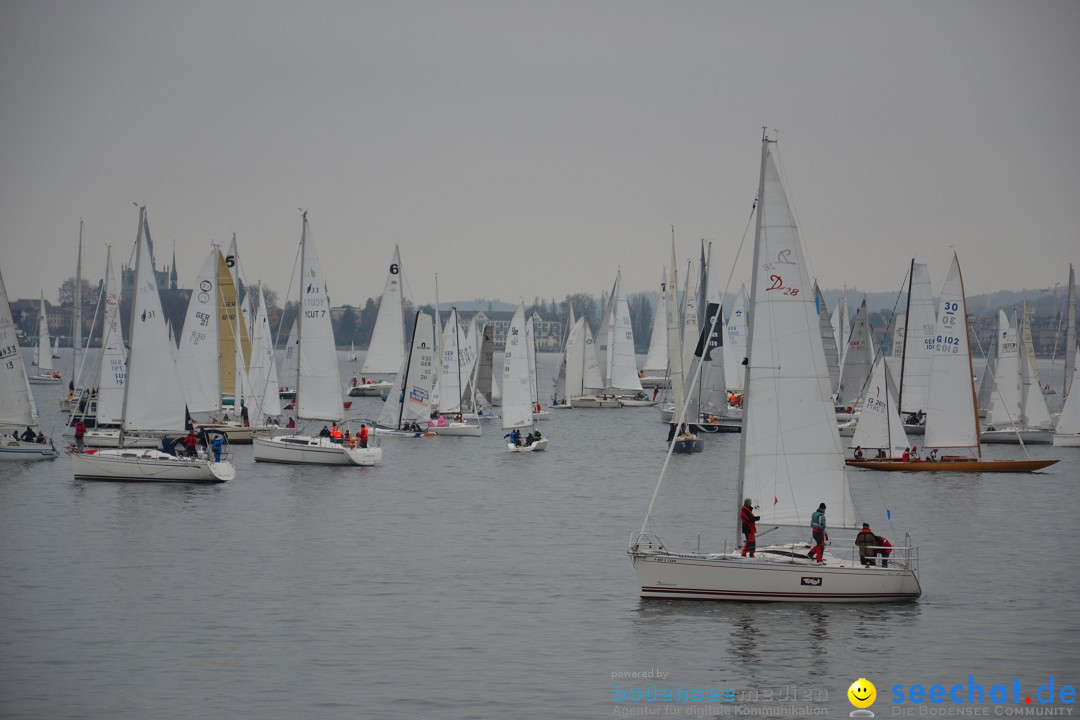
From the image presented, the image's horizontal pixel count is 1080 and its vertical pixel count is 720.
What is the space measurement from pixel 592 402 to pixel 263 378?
37189 millimetres

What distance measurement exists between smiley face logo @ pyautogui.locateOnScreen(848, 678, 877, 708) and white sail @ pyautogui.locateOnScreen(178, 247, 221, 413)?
4034 centimetres

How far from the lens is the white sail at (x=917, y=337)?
59438 millimetres

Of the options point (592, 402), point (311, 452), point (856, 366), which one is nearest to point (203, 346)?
point (311, 452)

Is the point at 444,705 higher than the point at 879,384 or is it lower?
lower

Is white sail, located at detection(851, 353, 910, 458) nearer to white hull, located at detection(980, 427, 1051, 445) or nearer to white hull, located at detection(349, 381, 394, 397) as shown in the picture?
white hull, located at detection(980, 427, 1051, 445)

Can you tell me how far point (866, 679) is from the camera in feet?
70.2

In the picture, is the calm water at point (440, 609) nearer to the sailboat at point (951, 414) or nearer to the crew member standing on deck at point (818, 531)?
the crew member standing on deck at point (818, 531)

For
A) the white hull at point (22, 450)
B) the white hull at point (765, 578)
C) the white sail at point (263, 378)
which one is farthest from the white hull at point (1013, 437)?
the white hull at point (22, 450)

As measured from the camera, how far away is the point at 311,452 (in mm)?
52094

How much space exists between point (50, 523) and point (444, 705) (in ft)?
68.3

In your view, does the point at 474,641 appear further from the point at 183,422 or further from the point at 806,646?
the point at 183,422

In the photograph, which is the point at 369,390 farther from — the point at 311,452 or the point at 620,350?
the point at 311,452

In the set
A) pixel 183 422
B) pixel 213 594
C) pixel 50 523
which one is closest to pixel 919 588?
pixel 213 594

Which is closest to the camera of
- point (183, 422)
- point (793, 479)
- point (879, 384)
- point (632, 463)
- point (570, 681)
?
point (570, 681)
